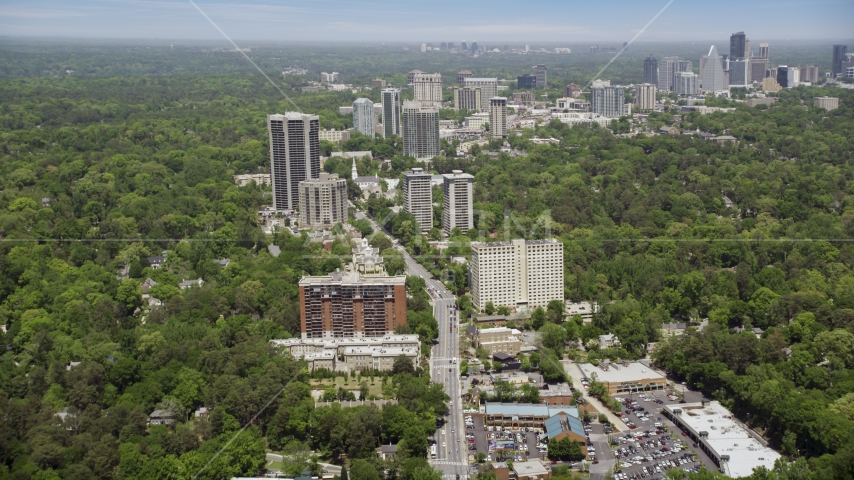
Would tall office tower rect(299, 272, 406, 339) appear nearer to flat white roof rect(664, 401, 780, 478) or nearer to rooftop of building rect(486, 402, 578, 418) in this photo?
rooftop of building rect(486, 402, 578, 418)

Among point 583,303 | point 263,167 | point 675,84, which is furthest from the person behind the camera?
point 675,84

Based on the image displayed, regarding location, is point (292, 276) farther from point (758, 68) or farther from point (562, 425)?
point (758, 68)

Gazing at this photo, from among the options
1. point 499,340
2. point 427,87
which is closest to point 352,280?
point 499,340

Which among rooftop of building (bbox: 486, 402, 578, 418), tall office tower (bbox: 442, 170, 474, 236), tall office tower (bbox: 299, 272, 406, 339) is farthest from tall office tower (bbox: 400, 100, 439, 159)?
rooftop of building (bbox: 486, 402, 578, 418)

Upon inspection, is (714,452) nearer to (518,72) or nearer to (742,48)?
(742,48)

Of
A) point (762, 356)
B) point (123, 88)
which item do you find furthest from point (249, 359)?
point (123, 88)
